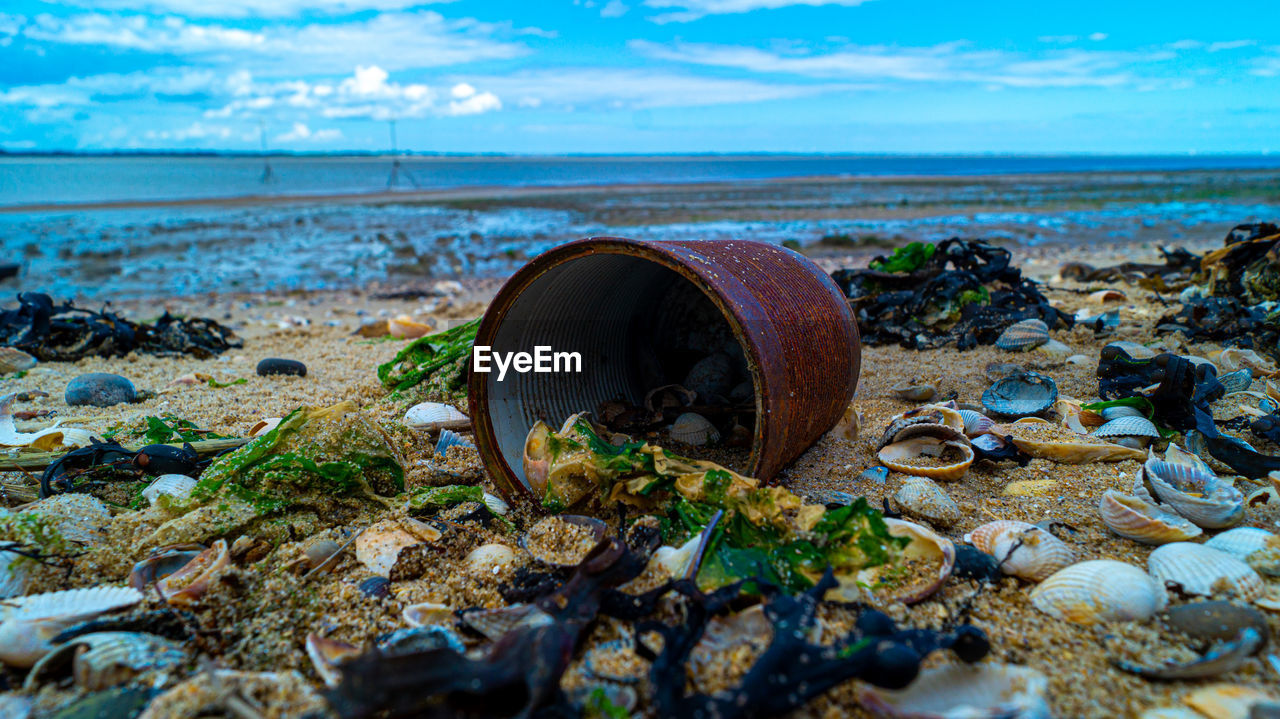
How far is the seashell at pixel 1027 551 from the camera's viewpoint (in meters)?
2.32

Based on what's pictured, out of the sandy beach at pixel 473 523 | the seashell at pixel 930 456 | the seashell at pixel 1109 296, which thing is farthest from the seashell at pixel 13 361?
the seashell at pixel 1109 296

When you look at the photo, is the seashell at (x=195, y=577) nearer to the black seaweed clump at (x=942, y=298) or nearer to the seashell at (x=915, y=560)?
the seashell at (x=915, y=560)

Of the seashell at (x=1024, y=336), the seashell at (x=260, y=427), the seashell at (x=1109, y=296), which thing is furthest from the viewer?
the seashell at (x=1109, y=296)

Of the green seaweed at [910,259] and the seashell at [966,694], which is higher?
the green seaweed at [910,259]

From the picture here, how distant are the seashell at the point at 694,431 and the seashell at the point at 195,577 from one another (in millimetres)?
2111

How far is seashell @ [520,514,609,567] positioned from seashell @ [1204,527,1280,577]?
214 centimetres

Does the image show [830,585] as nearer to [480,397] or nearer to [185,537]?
[480,397]

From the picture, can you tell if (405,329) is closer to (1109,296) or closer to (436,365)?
(436,365)

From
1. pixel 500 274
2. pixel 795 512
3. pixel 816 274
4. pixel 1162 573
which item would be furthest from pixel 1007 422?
pixel 500 274

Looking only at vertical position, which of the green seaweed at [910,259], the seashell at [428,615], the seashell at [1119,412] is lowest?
the seashell at [428,615]

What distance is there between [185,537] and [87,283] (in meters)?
12.0

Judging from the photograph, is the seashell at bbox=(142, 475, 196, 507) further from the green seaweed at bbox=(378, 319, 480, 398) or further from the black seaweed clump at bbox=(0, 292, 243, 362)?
the black seaweed clump at bbox=(0, 292, 243, 362)

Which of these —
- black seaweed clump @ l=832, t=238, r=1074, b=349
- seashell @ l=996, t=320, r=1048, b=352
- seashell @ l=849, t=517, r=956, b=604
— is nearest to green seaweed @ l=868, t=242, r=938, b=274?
black seaweed clump @ l=832, t=238, r=1074, b=349

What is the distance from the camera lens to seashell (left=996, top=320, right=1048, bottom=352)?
5160 mm
